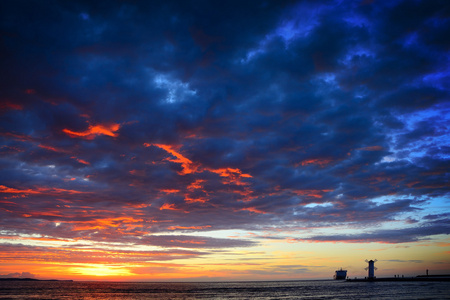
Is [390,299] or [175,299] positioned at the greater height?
[390,299]

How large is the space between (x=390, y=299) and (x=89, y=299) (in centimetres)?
7785

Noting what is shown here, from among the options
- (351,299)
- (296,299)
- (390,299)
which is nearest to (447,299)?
(390,299)

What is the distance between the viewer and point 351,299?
67625 millimetres

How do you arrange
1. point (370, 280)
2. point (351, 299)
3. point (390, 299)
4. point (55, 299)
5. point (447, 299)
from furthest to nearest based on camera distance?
1. point (370, 280)
2. point (55, 299)
3. point (351, 299)
4. point (390, 299)
5. point (447, 299)

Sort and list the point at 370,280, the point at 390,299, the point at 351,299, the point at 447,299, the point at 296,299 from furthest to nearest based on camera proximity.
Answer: the point at 370,280, the point at 296,299, the point at 351,299, the point at 390,299, the point at 447,299

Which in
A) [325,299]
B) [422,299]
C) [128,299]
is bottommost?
[128,299]

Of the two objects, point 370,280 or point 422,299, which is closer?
point 422,299

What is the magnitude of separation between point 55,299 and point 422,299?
89266 millimetres

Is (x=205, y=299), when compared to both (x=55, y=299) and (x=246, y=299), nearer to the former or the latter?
(x=246, y=299)

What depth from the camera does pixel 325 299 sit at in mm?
71750

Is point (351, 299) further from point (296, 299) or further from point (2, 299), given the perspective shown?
point (2, 299)

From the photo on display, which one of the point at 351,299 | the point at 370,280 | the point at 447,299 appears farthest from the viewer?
the point at 370,280

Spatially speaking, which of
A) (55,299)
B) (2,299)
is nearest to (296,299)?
(55,299)

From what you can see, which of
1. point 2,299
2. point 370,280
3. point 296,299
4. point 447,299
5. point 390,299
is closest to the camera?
point 447,299
